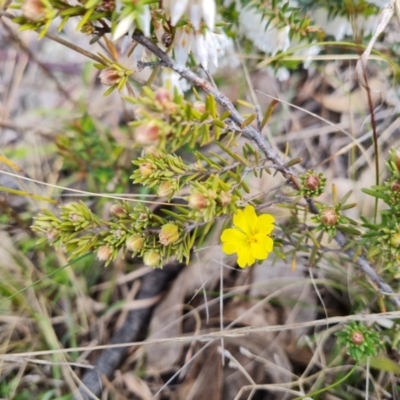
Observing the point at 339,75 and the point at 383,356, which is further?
the point at 339,75

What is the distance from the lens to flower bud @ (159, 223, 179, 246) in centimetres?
107

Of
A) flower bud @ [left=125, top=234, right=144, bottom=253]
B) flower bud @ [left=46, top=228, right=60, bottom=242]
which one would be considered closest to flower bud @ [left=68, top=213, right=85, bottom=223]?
flower bud @ [left=46, top=228, right=60, bottom=242]

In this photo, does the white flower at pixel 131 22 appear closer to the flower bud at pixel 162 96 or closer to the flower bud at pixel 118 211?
the flower bud at pixel 162 96

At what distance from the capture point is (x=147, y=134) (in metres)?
0.76

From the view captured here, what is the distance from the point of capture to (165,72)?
54.6 inches

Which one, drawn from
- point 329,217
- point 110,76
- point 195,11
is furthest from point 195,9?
point 329,217

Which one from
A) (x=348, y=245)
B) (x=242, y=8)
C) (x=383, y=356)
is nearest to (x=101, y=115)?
(x=242, y=8)

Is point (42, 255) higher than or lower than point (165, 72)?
lower

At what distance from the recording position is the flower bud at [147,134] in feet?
2.47

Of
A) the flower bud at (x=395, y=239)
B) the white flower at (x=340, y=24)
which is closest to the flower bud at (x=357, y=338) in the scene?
the flower bud at (x=395, y=239)

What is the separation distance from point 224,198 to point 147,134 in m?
0.28

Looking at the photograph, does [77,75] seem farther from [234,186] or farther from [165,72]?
[234,186]

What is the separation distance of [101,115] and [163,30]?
145 cm

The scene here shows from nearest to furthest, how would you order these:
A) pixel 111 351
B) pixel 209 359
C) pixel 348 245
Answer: pixel 348 245 < pixel 209 359 < pixel 111 351
